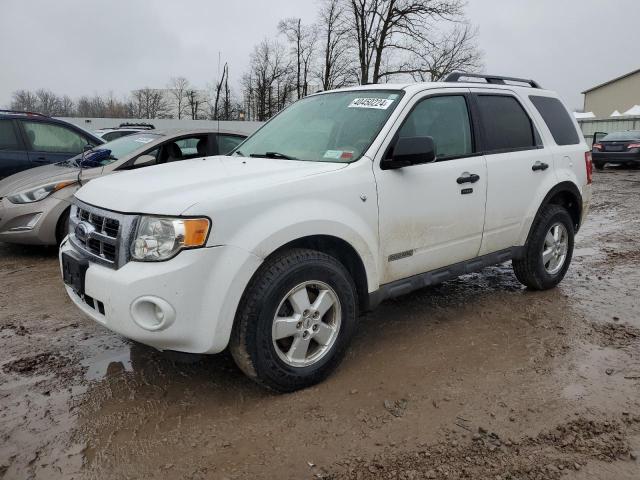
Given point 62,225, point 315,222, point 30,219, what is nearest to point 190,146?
point 62,225

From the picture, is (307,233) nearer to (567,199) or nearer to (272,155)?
(272,155)

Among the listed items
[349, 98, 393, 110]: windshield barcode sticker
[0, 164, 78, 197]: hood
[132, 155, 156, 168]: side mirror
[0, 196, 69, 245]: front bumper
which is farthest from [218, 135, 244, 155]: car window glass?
[349, 98, 393, 110]: windshield barcode sticker

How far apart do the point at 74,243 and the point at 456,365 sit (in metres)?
2.58

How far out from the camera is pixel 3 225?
235 inches

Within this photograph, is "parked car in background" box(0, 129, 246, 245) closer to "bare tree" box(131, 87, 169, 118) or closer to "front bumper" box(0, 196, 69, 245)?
"front bumper" box(0, 196, 69, 245)

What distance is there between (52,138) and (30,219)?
2158mm

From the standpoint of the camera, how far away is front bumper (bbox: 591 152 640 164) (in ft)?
61.0

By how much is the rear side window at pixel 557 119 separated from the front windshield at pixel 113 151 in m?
4.41

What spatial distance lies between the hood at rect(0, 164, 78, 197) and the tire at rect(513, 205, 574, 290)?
202 inches

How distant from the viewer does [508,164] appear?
4234 mm

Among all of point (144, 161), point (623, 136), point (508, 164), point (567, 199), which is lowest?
point (567, 199)

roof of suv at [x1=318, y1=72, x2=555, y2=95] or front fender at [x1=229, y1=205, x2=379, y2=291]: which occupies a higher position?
roof of suv at [x1=318, y1=72, x2=555, y2=95]

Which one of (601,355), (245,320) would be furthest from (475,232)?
(245,320)

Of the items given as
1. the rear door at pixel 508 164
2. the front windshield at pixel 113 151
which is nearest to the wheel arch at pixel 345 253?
the rear door at pixel 508 164
